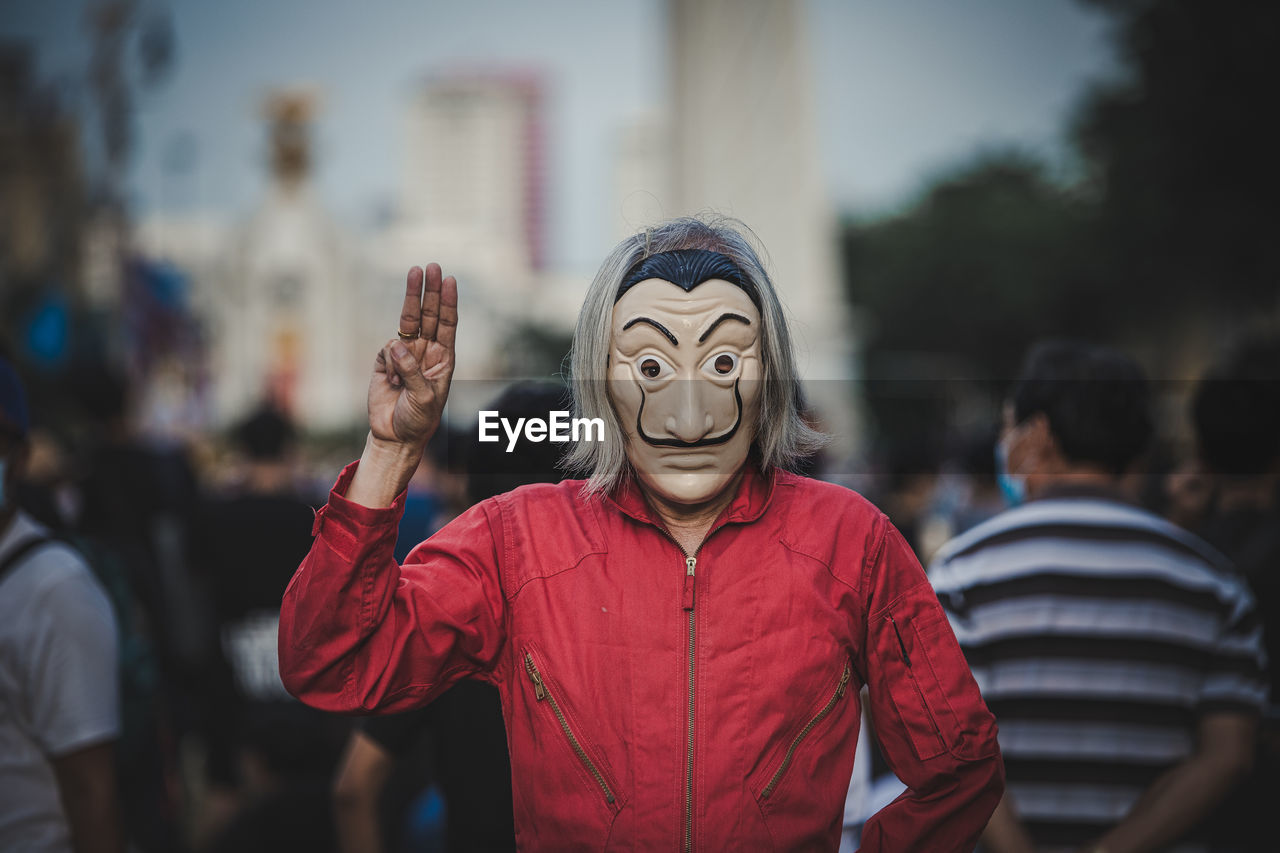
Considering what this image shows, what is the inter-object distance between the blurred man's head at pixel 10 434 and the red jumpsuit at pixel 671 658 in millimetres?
1313

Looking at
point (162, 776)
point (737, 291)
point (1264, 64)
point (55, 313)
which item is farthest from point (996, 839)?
point (1264, 64)

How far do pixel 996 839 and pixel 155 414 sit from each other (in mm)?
20497

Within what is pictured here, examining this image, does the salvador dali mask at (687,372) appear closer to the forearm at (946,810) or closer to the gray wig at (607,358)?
the gray wig at (607,358)

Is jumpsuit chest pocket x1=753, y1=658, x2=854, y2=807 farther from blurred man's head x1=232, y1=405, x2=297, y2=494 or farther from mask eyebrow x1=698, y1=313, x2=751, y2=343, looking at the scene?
blurred man's head x1=232, y1=405, x2=297, y2=494

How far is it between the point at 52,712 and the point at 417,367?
1.42 meters

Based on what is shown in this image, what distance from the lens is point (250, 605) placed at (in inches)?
182

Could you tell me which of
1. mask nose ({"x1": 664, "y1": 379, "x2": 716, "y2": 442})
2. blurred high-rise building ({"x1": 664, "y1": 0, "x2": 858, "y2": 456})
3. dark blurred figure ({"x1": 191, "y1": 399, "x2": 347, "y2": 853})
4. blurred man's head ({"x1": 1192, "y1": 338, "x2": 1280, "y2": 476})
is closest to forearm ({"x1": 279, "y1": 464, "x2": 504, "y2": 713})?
mask nose ({"x1": 664, "y1": 379, "x2": 716, "y2": 442})

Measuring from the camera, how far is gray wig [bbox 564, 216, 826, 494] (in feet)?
6.49

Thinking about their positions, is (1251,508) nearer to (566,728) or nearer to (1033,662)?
(1033,662)

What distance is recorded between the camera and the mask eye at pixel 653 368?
6.35 ft

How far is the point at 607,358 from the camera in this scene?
1.97m

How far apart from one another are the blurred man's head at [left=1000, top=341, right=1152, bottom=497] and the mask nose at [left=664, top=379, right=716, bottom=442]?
1404 mm

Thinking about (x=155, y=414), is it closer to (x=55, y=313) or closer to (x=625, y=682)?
(x=55, y=313)

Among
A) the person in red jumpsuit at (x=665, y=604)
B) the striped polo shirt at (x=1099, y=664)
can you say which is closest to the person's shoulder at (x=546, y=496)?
the person in red jumpsuit at (x=665, y=604)
